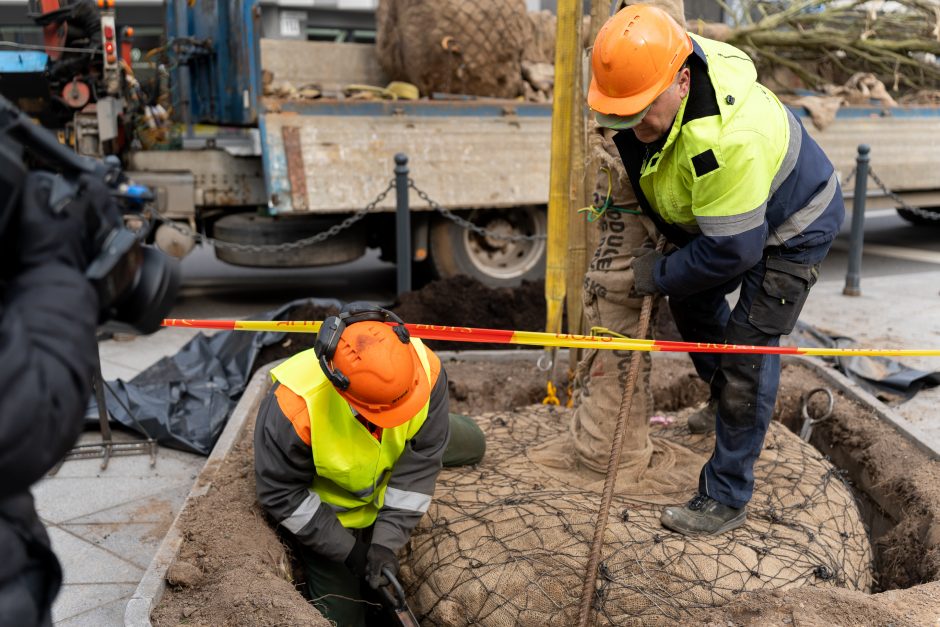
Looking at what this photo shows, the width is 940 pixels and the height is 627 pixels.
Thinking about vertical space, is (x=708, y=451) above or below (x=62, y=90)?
below

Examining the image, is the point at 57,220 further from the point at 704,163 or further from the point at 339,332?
the point at 704,163

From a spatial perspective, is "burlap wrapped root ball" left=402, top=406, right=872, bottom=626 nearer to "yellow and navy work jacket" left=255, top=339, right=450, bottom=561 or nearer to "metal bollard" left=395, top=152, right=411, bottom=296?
"yellow and navy work jacket" left=255, top=339, right=450, bottom=561

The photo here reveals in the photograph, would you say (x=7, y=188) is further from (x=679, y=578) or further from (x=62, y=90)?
(x=62, y=90)

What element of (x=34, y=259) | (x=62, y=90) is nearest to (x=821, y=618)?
(x=34, y=259)

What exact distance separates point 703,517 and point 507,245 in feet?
17.3

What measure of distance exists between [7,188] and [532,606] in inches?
92.3

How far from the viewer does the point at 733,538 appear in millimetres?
3479

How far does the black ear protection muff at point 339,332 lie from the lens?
2.98 meters

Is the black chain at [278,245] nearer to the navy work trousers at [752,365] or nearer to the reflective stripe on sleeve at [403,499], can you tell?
the reflective stripe on sleeve at [403,499]

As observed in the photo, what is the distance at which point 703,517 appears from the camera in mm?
3494

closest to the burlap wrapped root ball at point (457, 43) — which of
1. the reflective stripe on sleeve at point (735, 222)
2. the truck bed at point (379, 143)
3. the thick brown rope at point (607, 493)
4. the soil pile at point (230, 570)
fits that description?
the truck bed at point (379, 143)

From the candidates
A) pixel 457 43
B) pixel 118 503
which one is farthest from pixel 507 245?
pixel 118 503

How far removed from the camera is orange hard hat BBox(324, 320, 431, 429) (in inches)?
117

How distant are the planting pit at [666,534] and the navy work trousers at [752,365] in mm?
383
